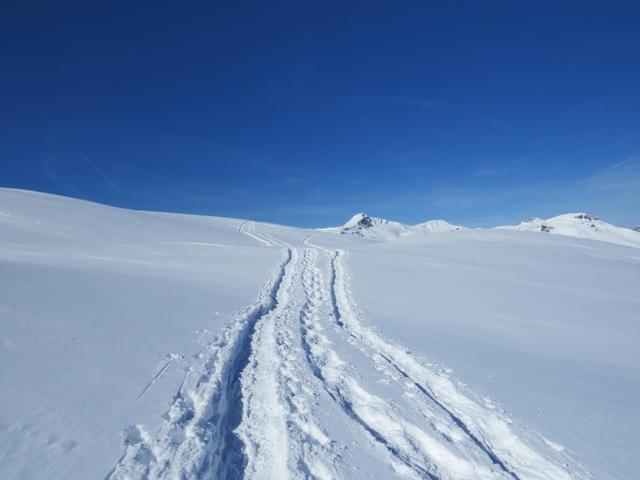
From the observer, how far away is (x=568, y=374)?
6.55m

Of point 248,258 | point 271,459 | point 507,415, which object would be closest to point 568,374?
point 507,415

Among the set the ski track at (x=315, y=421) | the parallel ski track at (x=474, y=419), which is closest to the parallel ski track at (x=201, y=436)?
the ski track at (x=315, y=421)

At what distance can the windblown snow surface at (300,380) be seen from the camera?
12.0 ft

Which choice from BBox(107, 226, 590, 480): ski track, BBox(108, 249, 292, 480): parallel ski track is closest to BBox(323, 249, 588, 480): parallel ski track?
BBox(107, 226, 590, 480): ski track

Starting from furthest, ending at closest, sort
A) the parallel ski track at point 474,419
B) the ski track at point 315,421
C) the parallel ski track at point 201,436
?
the parallel ski track at point 474,419, the ski track at point 315,421, the parallel ski track at point 201,436

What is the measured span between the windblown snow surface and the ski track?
0.02m

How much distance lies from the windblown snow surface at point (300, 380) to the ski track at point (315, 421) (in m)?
0.02

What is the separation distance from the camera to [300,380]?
5457 mm

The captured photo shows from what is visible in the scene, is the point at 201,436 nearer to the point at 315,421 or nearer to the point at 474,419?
the point at 315,421

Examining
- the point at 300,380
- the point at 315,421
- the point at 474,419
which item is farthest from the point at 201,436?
the point at 474,419

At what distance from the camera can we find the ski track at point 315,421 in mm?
3619

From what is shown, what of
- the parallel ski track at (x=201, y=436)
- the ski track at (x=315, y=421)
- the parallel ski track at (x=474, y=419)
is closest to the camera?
the parallel ski track at (x=201, y=436)

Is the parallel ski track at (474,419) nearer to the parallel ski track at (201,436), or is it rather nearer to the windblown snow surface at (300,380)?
the windblown snow surface at (300,380)

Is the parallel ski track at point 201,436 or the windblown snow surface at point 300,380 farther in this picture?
the windblown snow surface at point 300,380
